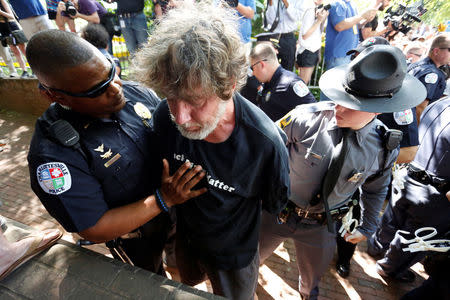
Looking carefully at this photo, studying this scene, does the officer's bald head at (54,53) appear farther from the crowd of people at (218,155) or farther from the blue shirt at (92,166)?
the blue shirt at (92,166)

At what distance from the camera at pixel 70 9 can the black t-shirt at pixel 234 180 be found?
16.8ft

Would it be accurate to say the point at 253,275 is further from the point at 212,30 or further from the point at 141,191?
the point at 212,30

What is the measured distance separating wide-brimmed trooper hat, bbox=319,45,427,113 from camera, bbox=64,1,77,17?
19.3ft

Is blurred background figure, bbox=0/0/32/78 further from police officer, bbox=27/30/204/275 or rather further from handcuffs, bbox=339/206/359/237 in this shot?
handcuffs, bbox=339/206/359/237

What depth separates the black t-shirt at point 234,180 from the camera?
151cm

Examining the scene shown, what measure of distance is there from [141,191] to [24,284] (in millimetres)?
930

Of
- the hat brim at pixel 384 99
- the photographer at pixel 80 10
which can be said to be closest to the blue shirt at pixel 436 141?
the hat brim at pixel 384 99

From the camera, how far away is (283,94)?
3.45 m

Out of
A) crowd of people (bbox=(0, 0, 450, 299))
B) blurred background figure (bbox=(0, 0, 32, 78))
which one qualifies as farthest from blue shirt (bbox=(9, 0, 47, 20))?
crowd of people (bbox=(0, 0, 450, 299))

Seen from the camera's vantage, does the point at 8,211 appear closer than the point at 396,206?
No

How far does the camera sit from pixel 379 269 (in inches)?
121

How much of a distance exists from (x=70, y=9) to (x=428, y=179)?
22.4 ft

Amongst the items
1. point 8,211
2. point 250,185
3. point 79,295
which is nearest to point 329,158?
point 250,185

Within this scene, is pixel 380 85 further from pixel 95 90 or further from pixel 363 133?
pixel 95 90
